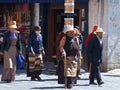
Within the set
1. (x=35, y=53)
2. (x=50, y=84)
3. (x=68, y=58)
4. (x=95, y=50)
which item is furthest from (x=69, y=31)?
(x=35, y=53)

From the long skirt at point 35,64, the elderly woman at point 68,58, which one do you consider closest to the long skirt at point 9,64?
the long skirt at point 35,64

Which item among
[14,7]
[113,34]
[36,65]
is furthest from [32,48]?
[14,7]

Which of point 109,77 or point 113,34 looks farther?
point 113,34

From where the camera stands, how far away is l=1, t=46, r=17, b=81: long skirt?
1625 centimetres

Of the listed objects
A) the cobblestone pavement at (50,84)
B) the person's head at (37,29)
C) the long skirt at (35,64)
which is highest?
the person's head at (37,29)

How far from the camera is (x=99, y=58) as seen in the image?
1568 cm

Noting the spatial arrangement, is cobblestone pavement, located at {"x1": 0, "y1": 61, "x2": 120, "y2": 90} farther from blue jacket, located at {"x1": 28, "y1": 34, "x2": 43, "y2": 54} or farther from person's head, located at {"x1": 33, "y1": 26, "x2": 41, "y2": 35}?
person's head, located at {"x1": 33, "y1": 26, "x2": 41, "y2": 35}

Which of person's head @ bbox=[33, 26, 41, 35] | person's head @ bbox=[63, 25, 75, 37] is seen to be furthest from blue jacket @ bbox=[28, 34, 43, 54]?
person's head @ bbox=[63, 25, 75, 37]

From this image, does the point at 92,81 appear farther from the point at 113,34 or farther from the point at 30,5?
the point at 30,5

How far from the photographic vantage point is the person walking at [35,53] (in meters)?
16.5

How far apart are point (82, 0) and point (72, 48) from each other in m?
5.55

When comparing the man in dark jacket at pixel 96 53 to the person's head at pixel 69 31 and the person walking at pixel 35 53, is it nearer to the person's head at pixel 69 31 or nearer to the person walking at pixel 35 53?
the person's head at pixel 69 31

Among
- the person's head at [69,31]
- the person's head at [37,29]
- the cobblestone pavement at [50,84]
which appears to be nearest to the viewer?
the person's head at [69,31]

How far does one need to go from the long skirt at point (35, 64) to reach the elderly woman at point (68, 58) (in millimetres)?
1835
